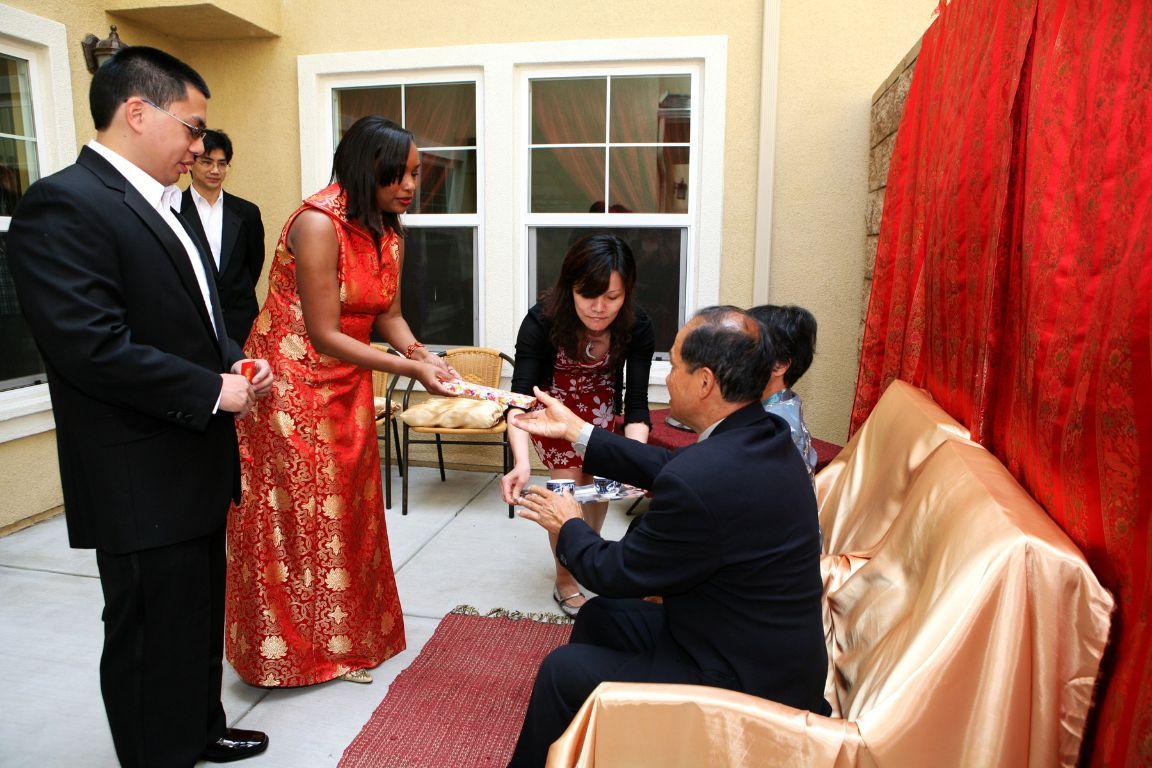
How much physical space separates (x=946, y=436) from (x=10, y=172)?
4.39m

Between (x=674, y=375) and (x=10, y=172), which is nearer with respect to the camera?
(x=674, y=375)

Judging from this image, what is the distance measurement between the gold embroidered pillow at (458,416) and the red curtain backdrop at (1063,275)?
2330 millimetres

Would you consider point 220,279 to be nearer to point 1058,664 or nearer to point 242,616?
point 242,616

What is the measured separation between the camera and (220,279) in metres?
3.54

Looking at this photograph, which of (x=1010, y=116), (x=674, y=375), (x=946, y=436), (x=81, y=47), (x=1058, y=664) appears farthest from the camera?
(x=81, y=47)

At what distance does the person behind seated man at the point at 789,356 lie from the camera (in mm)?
2418

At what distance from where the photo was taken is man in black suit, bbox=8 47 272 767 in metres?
1.52

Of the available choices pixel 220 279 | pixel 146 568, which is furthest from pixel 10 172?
pixel 146 568

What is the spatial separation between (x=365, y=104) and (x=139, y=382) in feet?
11.8

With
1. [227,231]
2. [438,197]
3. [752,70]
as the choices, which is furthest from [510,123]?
[227,231]

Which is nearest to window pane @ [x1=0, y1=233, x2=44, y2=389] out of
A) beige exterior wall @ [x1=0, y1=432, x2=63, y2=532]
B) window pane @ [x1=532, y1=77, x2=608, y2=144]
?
beige exterior wall @ [x1=0, y1=432, x2=63, y2=532]

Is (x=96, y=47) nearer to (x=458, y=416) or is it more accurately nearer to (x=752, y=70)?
(x=458, y=416)

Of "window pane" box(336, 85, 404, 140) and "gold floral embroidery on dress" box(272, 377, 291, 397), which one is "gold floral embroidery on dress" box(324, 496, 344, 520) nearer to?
"gold floral embroidery on dress" box(272, 377, 291, 397)

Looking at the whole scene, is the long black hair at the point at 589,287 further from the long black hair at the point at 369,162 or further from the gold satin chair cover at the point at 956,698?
the gold satin chair cover at the point at 956,698
